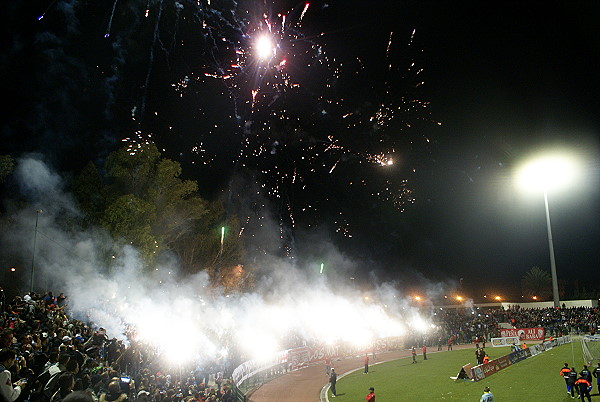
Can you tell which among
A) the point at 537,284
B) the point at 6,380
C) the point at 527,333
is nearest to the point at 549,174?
the point at 527,333

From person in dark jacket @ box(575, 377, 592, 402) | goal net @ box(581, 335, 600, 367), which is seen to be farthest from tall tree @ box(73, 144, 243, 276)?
goal net @ box(581, 335, 600, 367)

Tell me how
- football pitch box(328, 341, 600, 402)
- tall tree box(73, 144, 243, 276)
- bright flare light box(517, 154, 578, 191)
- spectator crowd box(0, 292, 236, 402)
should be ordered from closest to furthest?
spectator crowd box(0, 292, 236, 402) → football pitch box(328, 341, 600, 402) → tall tree box(73, 144, 243, 276) → bright flare light box(517, 154, 578, 191)

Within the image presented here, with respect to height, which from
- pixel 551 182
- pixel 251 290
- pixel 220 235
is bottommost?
pixel 251 290

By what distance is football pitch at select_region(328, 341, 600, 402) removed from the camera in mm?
20125

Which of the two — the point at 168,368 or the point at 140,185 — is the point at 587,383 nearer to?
the point at 168,368

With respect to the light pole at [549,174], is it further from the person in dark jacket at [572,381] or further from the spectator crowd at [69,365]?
the spectator crowd at [69,365]

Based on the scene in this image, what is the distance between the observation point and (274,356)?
3216 centimetres

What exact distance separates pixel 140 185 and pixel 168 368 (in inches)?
526

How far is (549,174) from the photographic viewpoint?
35781 mm

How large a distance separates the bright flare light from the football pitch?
13.4 metres

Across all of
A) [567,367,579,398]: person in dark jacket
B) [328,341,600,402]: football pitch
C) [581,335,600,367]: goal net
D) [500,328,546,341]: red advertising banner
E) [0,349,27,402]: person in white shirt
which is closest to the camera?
[0,349,27,402]: person in white shirt

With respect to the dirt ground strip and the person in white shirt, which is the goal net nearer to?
the dirt ground strip

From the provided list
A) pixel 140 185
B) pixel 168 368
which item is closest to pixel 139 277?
pixel 140 185

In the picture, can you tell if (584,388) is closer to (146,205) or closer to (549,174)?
(549,174)
